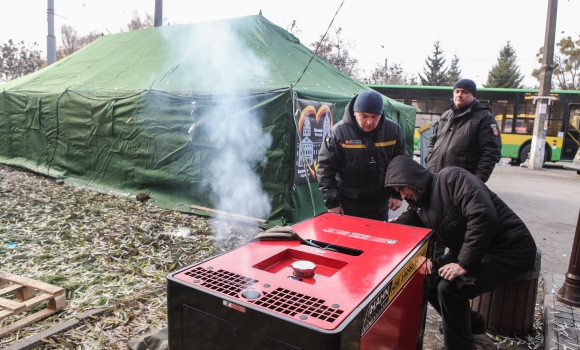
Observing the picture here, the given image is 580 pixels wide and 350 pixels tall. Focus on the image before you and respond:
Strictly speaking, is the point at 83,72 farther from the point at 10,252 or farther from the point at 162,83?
the point at 10,252

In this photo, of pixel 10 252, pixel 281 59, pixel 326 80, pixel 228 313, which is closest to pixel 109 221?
pixel 10 252

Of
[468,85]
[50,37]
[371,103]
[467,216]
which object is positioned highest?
[50,37]

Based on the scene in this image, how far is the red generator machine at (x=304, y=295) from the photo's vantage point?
1.33 m

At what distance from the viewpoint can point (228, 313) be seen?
56.9 inches

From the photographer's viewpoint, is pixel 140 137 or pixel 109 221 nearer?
pixel 109 221

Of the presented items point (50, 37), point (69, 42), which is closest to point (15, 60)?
point (69, 42)

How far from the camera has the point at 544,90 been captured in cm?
1327

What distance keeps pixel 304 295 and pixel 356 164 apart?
1.92m

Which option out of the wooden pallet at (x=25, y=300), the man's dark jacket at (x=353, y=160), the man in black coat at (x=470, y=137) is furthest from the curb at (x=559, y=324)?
the wooden pallet at (x=25, y=300)

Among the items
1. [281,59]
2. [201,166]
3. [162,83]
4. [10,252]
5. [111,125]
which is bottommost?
[10,252]

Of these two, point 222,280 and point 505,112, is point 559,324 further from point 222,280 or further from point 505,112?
point 505,112

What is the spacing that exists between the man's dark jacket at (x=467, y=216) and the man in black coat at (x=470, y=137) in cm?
134

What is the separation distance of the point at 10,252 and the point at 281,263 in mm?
3993

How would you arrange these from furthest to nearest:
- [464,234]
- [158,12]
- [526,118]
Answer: [526,118], [158,12], [464,234]
